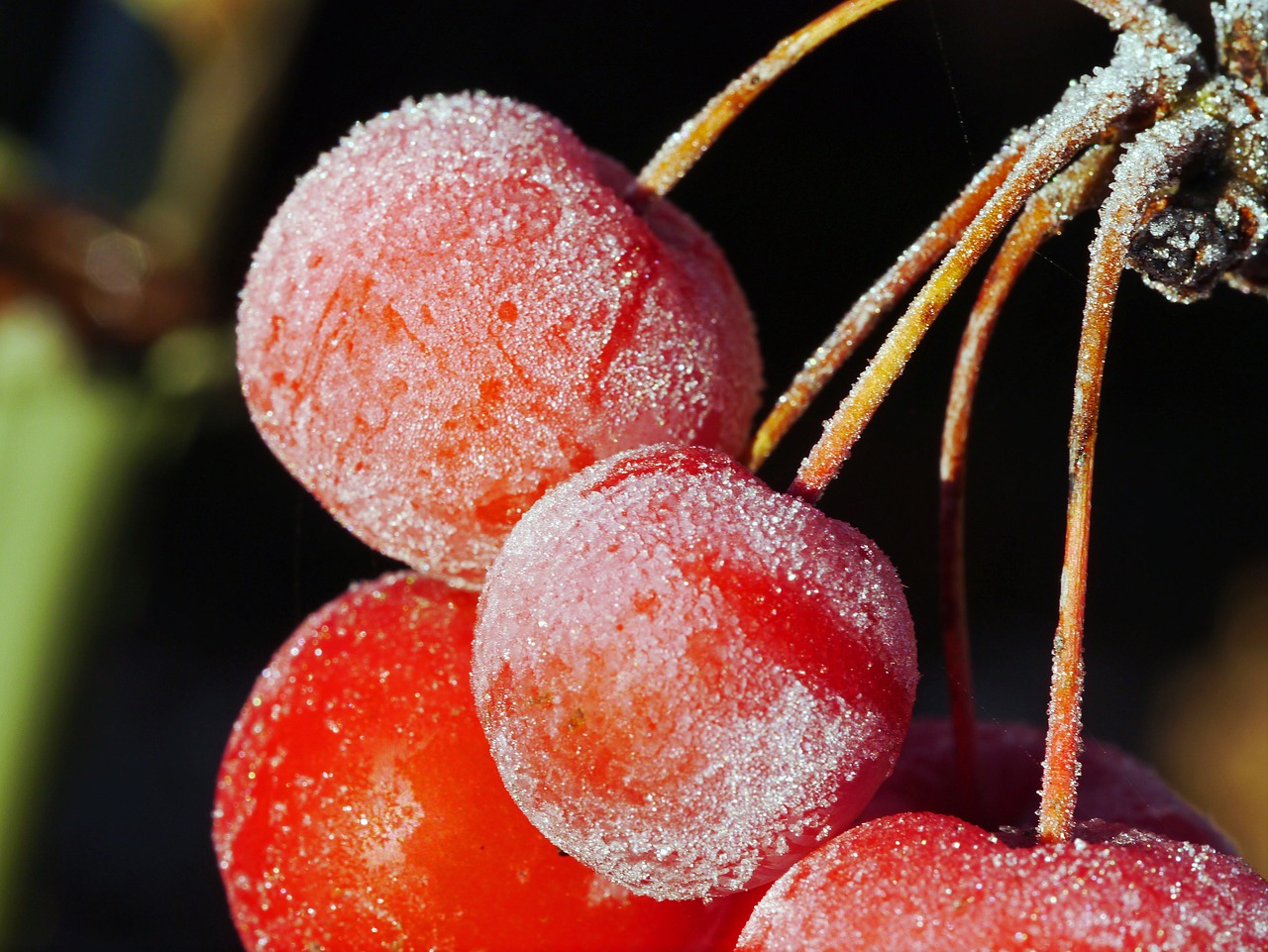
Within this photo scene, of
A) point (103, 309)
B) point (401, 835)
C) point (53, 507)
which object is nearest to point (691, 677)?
point (401, 835)

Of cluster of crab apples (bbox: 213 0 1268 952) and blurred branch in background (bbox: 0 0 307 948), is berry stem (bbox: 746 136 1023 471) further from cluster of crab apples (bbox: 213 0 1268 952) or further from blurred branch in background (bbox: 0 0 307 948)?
blurred branch in background (bbox: 0 0 307 948)

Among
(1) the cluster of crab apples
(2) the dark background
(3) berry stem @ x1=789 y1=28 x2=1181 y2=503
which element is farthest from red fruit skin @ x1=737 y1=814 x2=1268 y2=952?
(2) the dark background

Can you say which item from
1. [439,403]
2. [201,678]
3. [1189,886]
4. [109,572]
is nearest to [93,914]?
[201,678]

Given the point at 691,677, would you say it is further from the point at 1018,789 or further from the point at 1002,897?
the point at 1018,789

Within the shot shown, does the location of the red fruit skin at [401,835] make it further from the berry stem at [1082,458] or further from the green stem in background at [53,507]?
the green stem in background at [53,507]

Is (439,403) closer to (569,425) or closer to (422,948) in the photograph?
(569,425)
